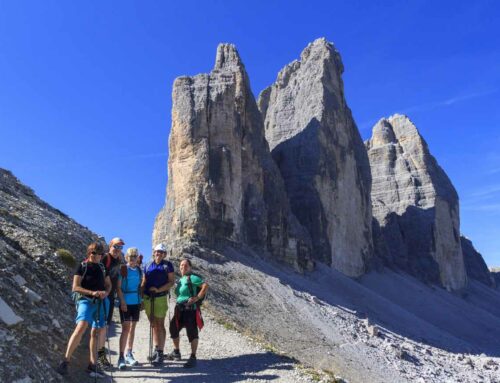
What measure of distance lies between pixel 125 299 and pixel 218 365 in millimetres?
2577

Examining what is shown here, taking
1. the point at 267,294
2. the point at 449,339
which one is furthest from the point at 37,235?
the point at 449,339

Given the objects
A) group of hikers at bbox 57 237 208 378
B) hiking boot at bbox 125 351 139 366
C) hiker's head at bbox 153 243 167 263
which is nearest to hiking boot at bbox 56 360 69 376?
group of hikers at bbox 57 237 208 378

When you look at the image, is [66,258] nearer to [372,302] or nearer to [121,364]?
[121,364]

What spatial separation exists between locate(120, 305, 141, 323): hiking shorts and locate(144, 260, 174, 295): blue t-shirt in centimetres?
57

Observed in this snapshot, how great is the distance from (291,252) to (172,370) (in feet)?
126

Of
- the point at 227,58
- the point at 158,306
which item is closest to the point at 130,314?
Result: the point at 158,306

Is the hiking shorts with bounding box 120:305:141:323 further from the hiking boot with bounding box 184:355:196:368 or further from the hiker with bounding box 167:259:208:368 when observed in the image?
the hiking boot with bounding box 184:355:196:368

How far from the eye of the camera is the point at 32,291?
11.0m

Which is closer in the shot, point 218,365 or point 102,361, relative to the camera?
point 102,361

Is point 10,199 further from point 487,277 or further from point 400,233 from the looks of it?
point 487,277

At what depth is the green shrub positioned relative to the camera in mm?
15144

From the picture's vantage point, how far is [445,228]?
9000 cm

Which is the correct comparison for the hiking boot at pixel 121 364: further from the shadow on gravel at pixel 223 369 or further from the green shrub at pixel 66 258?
the green shrub at pixel 66 258

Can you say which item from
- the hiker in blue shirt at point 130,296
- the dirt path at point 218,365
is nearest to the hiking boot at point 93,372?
the dirt path at point 218,365
